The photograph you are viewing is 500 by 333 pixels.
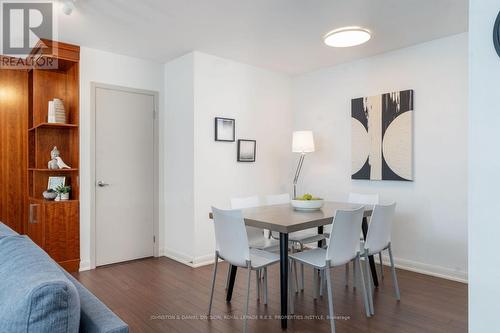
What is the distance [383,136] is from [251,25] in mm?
1955

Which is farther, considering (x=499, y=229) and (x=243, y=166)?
(x=243, y=166)

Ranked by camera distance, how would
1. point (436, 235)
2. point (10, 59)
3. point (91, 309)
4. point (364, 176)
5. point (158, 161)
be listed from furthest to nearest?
1. point (158, 161)
2. point (364, 176)
3. point (10, 59)
4. point (436, 235)
5. point (91, 309)

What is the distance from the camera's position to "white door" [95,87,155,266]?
3.96 m

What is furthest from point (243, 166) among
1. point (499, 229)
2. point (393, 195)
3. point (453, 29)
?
point (499, 229)

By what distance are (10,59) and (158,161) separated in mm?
1991

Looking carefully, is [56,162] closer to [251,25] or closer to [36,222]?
[36,222]

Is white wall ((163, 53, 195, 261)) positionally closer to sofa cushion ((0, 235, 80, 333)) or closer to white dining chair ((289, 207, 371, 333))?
white dining chair ((289, 207, 371, 333))

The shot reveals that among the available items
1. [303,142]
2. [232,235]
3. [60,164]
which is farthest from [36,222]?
[303,142]

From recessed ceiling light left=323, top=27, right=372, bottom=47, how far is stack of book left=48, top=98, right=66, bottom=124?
9.36 feet

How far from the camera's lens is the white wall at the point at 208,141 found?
4000 millimetres

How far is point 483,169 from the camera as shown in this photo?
4.72ft

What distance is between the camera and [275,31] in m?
3.39

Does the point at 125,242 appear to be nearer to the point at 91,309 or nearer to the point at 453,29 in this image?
the point at 91,309

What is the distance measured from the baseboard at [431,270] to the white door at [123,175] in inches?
117
